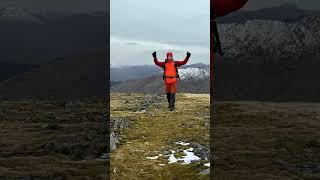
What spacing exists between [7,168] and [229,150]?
11502 mm

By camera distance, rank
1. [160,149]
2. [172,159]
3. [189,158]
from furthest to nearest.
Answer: [160,149] → [189,158] → [172,159]

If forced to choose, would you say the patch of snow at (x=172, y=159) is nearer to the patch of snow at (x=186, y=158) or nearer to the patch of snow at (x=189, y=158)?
the patch of snow at (x=186, y=158)

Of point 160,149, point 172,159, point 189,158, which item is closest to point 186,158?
point 189,158

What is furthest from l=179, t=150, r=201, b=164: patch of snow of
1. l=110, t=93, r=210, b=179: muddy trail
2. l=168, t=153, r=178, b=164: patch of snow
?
l=168, t=153, r=178, b=164: patch of snow

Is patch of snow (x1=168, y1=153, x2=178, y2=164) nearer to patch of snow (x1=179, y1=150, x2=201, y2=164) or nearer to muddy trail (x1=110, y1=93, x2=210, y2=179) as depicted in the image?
muddy trail (x1=110, y1=93, x2=210, y2=179)

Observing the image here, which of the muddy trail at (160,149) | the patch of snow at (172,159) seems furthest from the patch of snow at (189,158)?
the patch of snow at (172,159)

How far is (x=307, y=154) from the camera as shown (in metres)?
26.7

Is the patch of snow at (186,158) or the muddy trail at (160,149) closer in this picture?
the muddy trail at (160,149)

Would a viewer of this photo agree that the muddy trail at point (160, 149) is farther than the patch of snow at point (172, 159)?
No

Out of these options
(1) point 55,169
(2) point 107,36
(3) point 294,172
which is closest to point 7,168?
(1) point 55,169

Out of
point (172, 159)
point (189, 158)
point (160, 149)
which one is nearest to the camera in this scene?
point (172, 159)

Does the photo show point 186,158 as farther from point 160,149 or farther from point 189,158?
point 160,149

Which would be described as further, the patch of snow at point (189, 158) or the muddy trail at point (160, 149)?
the patch of snow at point (189, 158)

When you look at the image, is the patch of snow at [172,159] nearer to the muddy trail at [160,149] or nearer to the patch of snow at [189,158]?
the muddy trail at [160,149]
